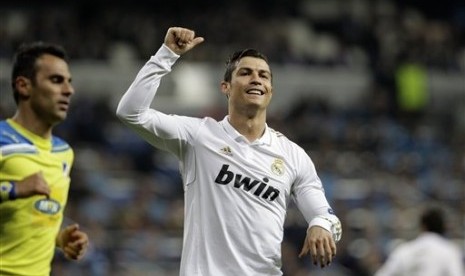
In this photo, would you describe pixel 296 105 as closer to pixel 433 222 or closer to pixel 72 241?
pixel 433 222

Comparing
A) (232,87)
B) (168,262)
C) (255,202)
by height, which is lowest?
(168,262)

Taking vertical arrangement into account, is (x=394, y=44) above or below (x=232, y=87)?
below

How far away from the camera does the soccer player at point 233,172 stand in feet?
19.3

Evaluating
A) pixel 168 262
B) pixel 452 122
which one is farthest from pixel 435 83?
pixel 168 262

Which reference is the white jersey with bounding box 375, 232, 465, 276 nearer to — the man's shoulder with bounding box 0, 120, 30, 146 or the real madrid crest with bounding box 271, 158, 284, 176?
the real madrid crest with bounding box 271, 158, 284, 176

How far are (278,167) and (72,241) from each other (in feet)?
4.11

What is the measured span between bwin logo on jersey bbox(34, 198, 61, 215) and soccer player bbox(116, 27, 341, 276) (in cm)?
70

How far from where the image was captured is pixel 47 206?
6289 mm

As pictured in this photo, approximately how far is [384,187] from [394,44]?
7056 millimetres

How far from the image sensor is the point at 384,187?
17297 mm

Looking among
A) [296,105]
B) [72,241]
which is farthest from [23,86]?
[296,105]

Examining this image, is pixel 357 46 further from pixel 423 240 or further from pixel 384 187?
pixel 423 240

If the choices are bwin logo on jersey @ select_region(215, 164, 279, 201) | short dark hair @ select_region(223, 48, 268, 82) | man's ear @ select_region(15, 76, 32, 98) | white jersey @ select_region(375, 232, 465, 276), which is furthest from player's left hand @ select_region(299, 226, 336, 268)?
white jersey @ select_region(375, 232, 465, 276)

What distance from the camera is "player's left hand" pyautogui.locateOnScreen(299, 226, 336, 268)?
5.61m
